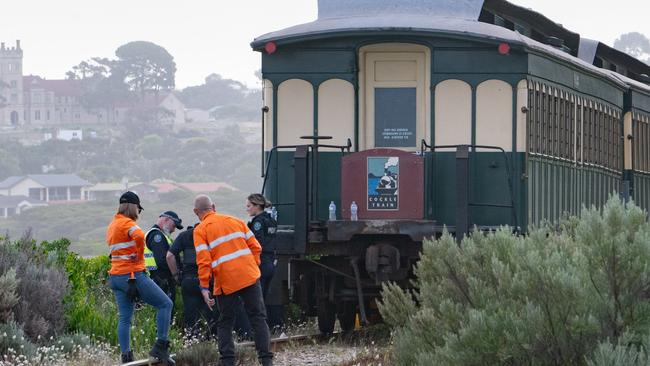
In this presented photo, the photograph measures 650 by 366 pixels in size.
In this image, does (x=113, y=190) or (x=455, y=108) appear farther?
(x=113, y=190)

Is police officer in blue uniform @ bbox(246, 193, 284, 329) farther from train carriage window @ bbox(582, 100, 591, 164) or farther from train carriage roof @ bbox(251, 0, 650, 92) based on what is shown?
train carriage window @ bbox(582, 100, 591, 164)

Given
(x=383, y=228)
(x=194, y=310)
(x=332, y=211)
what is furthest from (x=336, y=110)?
(x=194, y=310)

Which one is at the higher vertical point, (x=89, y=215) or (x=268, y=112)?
(x=268, y=112)

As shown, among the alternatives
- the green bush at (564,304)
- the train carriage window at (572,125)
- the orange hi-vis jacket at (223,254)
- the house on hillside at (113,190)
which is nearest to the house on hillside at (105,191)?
the house on hillside at (113,190)

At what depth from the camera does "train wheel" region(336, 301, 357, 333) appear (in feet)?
60.6

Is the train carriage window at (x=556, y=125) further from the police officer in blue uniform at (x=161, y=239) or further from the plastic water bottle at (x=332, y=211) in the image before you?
the police officer in blue uniform at (x=161, y=239)

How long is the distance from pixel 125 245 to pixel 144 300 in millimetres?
527

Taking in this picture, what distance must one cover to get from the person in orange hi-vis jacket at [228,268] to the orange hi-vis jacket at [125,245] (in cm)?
87

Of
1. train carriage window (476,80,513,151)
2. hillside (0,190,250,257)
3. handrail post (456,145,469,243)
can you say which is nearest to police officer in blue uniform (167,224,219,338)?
handrail post (456,145,469,243)

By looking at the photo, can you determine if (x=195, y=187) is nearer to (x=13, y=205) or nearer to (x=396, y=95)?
(x=13, y=205)

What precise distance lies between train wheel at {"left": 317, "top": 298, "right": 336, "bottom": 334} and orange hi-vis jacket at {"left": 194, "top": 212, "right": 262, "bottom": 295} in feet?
15.2

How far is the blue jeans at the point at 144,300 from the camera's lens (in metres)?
14.2

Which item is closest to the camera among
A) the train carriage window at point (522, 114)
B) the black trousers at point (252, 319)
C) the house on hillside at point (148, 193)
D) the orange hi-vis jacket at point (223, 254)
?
the orange hi-vis jacket at point (223, 254)

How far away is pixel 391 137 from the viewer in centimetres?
1728
